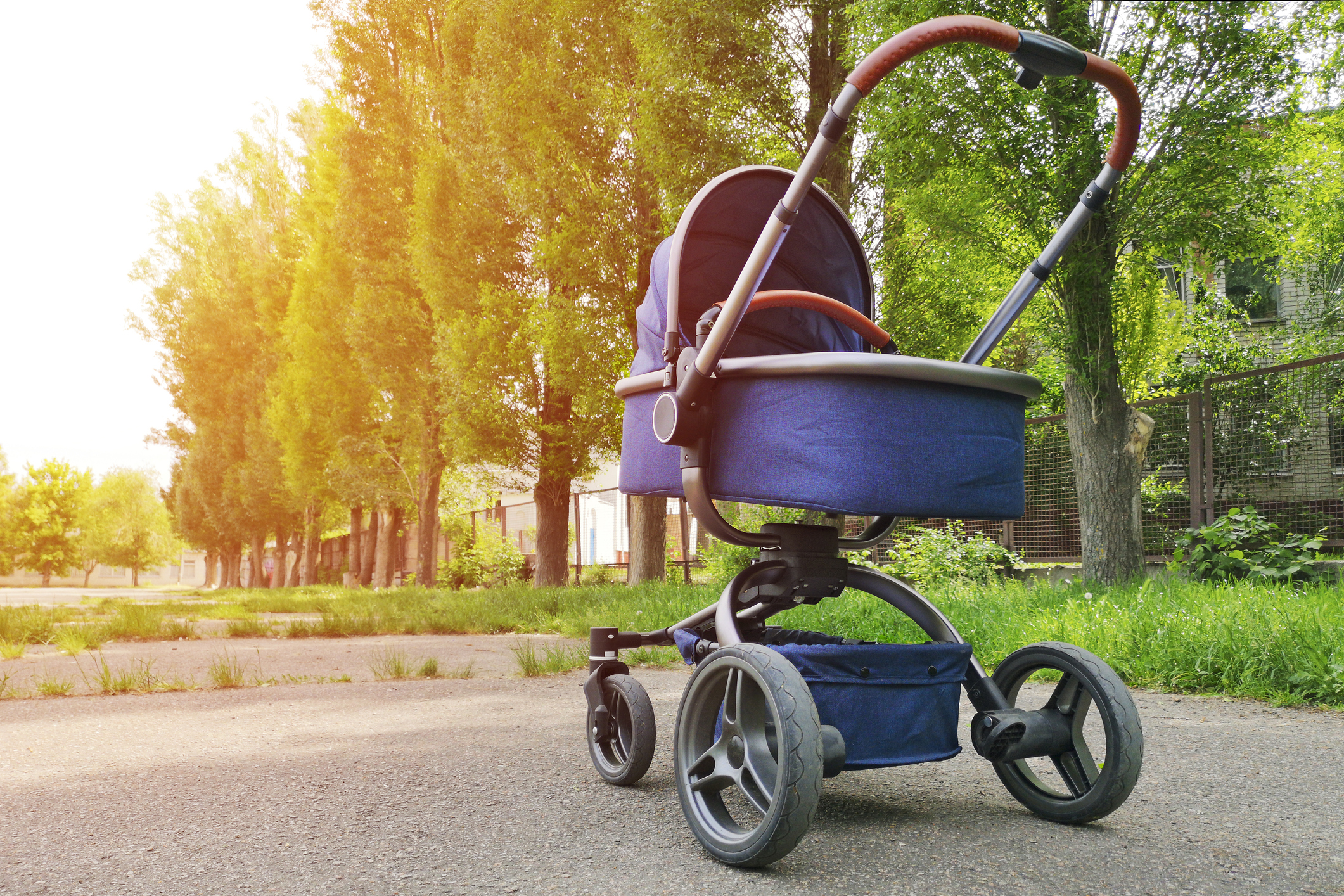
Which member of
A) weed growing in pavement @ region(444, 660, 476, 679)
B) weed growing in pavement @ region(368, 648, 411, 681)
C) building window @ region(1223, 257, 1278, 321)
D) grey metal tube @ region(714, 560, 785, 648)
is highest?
building window @ region(1223, 257, 1278, 321)

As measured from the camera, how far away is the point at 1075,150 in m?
6.40

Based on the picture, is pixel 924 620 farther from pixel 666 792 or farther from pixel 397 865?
pixel 397 865

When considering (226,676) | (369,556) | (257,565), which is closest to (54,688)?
(226,676)

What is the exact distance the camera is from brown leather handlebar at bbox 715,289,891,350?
2715 millimetres

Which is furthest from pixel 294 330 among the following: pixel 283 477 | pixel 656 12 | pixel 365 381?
pixel 656 12

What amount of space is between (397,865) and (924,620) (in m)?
1.63

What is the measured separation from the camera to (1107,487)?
23.6ft

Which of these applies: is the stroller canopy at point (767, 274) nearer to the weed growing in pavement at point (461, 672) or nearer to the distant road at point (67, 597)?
the weed growing in pavement at point (461, 672)

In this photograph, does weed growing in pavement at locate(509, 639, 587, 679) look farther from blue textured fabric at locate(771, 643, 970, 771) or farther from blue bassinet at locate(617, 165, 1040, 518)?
blue textured fabric at locate(771, 643, 970, 771)

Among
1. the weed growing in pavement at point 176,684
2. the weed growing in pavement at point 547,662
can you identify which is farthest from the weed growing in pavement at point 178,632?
the weed growing in pavement at point 547,662

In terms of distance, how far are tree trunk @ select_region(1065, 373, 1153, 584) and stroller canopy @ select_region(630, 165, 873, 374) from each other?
4.61 meters

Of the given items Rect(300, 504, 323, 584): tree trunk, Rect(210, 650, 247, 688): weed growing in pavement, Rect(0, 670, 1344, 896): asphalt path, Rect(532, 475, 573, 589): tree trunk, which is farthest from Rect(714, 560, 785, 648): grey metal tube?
Rect(300, 504, 323, 584): tree trunk

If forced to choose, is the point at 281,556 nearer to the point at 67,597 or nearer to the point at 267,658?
the point at 67,597

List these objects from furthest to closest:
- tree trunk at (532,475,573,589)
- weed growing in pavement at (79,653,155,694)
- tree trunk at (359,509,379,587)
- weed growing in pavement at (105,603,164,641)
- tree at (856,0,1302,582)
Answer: tree trunk at (359,509,379,587) → tree trunk at (532,475,573,589) → weed growing in pavement at (105,603,164,641) → tree at (856,0,1302,582) → weed growing in pavement at (79,653,155,694)
